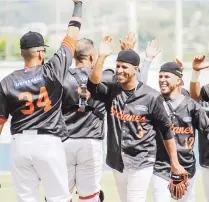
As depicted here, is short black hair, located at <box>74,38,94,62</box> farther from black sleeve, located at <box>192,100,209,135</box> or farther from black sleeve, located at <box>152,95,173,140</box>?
black sleeve, located at <box>192,100,209,135</box>

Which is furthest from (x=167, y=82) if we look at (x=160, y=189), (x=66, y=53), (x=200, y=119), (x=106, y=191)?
(x=106, y=191)

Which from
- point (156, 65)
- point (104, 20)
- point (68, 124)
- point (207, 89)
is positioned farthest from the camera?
point (104, 20)

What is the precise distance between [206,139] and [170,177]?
2.82 feet

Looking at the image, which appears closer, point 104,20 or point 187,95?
point 187,95

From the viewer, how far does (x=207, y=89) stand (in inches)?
323

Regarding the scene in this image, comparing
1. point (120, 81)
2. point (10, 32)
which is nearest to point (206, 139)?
point (120, 81)

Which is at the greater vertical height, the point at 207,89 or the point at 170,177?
the point at 207,89

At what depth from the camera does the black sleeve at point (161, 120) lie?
6949mm

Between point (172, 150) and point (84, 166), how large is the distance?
123 cm

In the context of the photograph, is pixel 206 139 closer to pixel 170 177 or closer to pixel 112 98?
pixel 170 177

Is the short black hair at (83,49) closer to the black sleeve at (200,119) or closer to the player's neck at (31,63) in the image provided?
the player's neck at (31,63)

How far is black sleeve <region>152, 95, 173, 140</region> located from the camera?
6949 mm

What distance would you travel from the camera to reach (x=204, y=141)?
8.02 meters

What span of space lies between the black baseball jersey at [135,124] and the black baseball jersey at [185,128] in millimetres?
496
